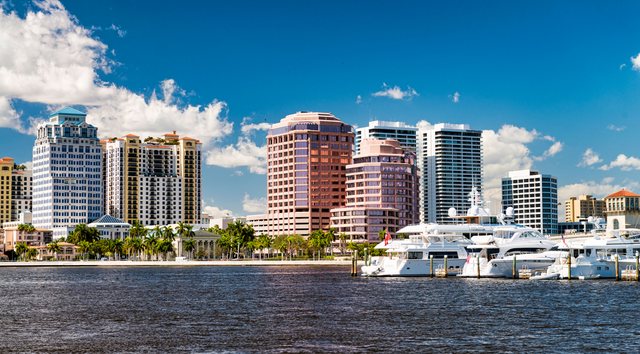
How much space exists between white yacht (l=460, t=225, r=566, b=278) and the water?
37.4 feet

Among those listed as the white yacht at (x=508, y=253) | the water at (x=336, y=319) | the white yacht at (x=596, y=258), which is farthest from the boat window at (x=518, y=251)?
the water at (x=336, y=319)

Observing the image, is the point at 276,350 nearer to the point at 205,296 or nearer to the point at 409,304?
the point at 409,304

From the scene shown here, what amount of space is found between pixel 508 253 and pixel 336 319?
88.5 metres

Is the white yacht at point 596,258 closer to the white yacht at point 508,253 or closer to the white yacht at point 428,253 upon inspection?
the white yacht at point 508,253

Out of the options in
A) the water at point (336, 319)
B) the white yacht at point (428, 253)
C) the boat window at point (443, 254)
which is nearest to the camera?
the water at point (336, 319)

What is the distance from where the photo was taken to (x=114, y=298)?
149875 mm

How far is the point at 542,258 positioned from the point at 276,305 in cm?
7056

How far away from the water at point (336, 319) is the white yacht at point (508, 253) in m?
11.4

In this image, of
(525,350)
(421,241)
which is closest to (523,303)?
(525,350)

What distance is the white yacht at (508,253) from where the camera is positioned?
183 m

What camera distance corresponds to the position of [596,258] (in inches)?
6993

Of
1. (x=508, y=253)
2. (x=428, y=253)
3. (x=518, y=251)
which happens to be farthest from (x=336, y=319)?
(x=518, y=251)

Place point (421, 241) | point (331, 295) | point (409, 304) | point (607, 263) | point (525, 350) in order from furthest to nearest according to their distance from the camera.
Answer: point (421, 241) → point (607, 263) → point (331, 295) → point (409, 304) → point (525, 350)

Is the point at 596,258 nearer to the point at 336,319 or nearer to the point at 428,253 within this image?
the point at 428,253
